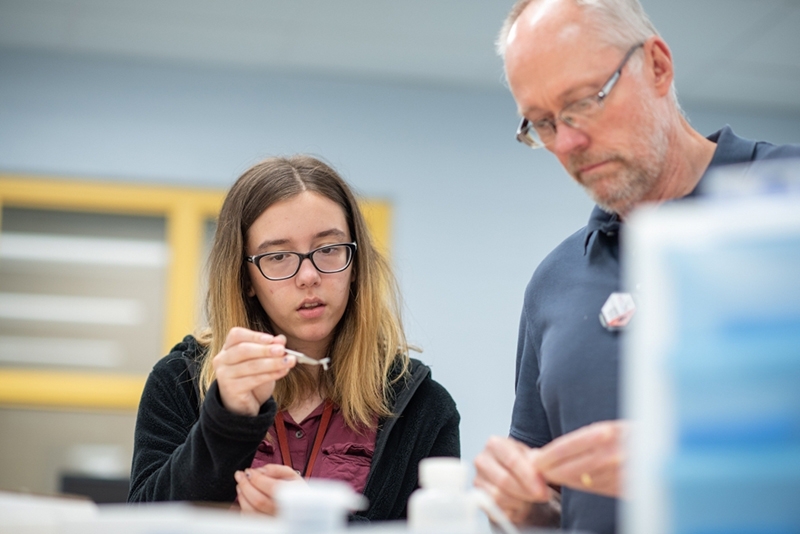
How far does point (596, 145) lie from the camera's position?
1.18 m

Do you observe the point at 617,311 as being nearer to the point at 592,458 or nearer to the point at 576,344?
the point at 576,344

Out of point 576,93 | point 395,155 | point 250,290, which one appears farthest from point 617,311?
point 395,155

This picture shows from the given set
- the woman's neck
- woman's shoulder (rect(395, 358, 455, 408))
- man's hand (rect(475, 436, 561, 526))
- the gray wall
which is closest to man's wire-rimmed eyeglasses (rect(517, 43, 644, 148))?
man's hand (rect(475, 436, 561, 526))

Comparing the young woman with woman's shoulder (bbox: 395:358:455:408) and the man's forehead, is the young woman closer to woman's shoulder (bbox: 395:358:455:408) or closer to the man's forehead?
woman's shoulder (bbox: 395:358:455:408)

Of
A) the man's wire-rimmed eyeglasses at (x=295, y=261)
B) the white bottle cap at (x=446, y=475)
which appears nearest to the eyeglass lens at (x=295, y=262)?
the man's wire-rimmed eyeglasses at (x=295, y=261)

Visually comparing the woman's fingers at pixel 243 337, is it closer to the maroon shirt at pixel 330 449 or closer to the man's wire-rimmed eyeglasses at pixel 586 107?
the maroon shirt at pixel 330 449

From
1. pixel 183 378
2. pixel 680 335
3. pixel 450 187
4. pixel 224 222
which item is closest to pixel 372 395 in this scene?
pixel 183 378

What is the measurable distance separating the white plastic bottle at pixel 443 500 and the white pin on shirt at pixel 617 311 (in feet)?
1.64

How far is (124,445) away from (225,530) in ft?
12.0

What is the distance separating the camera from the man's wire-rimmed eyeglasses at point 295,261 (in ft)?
5.05

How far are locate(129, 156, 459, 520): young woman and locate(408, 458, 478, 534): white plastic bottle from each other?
627 mm

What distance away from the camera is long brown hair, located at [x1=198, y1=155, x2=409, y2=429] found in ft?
5.13

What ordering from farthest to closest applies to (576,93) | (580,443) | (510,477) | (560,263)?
(560,263), (576,93), (510,477), (580,443)

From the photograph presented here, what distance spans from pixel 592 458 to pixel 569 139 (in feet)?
1.88
